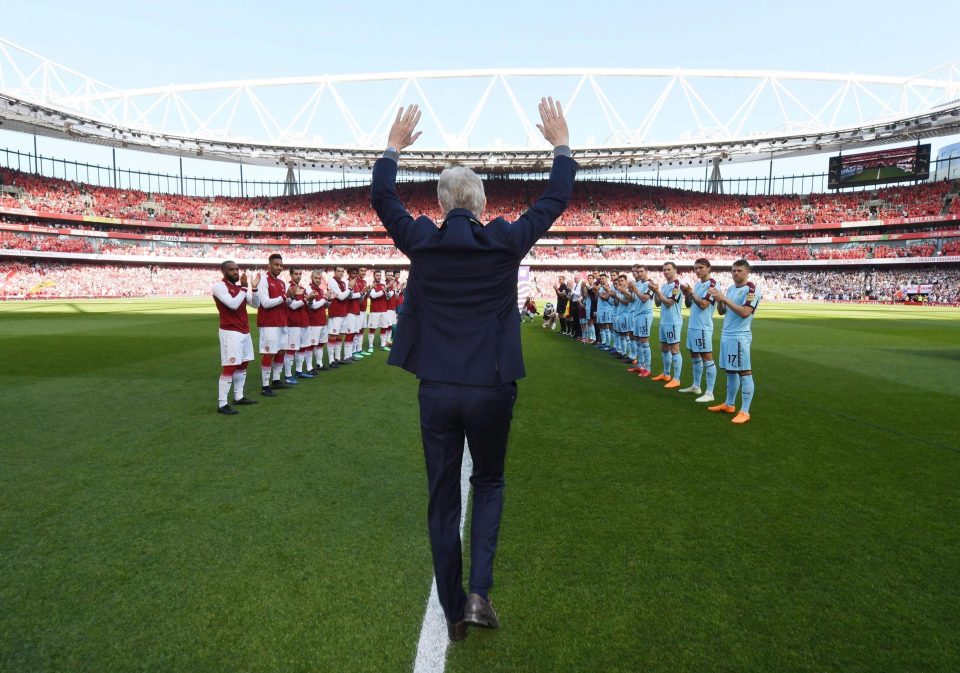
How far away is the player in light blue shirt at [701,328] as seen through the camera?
8286 mm

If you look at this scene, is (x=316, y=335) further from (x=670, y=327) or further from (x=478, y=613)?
(x=478, y=613)

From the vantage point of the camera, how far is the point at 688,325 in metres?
9.19

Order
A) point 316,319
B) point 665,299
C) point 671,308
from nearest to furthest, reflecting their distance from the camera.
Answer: point 665,299, point 671,308, point 316,319

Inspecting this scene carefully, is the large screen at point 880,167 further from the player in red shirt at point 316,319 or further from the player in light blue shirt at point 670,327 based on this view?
the player in red shirt at point 316,319

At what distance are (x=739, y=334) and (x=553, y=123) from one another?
19.4 feet

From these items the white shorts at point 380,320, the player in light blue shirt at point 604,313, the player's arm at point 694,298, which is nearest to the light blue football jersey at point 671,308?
the player's arm at point 694,298

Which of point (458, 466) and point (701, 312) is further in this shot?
point (701, 312)

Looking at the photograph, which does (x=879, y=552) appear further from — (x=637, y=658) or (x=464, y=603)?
(x=464, y=603)

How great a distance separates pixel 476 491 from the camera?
2691 millimetres

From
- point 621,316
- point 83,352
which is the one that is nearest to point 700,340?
point 621,316

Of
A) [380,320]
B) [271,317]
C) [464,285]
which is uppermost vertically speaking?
[464,285]

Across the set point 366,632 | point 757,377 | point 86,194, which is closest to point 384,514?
point 366,632

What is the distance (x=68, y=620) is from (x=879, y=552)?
196 inches

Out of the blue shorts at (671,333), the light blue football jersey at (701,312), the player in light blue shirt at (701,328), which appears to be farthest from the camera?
the blue shorts at (671,333)
